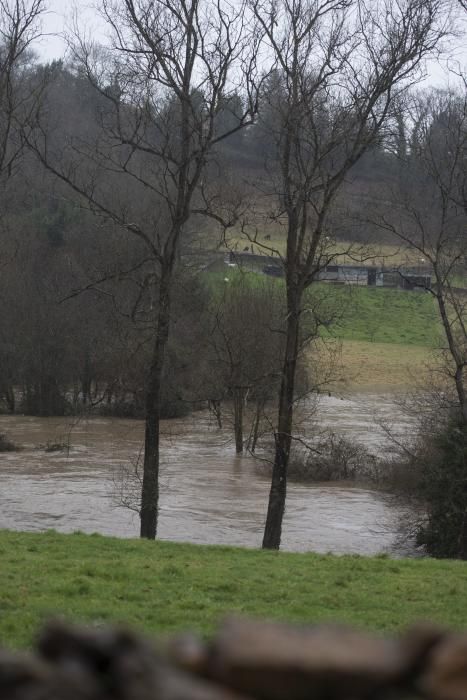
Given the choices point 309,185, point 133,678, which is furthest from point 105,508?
point 133,678

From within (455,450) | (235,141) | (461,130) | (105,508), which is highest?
(235,141)

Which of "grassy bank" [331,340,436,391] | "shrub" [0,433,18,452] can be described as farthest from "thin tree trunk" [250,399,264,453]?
"grassy bank" [331,340,436,391]

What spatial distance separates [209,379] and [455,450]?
26.1 meters

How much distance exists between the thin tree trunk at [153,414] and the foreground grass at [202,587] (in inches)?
162

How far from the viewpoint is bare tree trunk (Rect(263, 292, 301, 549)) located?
20.5 meters

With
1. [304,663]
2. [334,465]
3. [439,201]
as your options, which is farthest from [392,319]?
[304,663]

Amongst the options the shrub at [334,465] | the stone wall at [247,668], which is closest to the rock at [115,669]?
the stone wall at [247,668]

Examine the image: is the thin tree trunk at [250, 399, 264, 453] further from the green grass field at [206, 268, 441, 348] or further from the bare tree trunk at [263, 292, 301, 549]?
the green grass field at [206, 268, 441, 348]

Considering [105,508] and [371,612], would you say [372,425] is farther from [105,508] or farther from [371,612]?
[371,612]

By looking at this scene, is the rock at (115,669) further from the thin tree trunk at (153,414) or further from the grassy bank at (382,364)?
the grassy bank at (382,364)

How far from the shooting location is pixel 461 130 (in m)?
22.1

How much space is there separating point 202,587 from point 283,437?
26.6 feet

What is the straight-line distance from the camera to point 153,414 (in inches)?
827

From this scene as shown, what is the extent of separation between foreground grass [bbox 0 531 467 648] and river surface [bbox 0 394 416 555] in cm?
955
